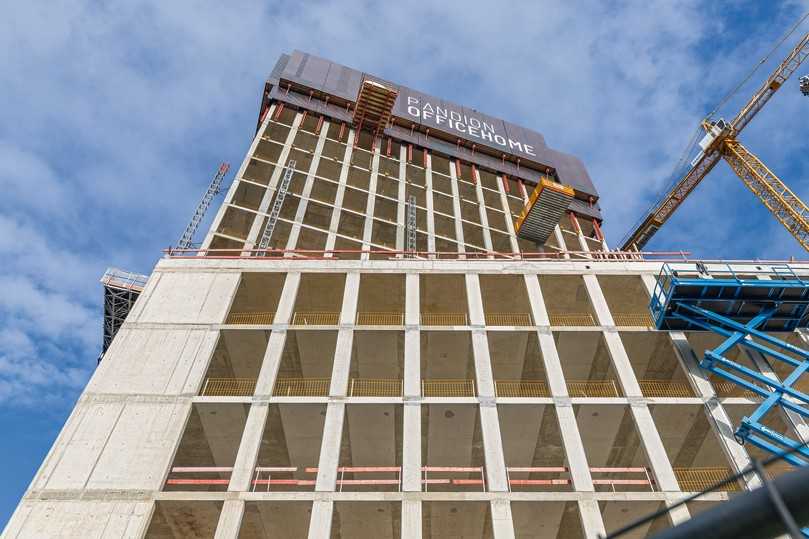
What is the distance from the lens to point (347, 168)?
1729 inches

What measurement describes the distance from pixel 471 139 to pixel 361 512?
42.0 metres

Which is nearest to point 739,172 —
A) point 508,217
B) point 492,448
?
point 508,217

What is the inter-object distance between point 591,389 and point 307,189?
2414cm

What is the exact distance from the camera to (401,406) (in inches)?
766

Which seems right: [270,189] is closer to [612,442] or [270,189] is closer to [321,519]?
[321,519]

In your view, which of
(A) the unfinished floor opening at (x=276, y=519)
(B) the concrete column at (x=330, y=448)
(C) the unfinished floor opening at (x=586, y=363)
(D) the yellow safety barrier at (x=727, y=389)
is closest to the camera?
(A) the unfinished floor opening at (x=276, y=519)

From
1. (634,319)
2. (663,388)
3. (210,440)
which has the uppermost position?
(634,319)

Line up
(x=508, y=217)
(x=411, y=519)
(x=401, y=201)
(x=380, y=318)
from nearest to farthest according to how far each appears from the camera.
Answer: (x=411, y=519), (x=380, y=318), (x=401, y=201), (x=508, y=217)

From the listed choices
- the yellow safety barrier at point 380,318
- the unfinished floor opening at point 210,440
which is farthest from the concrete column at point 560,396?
the unfinished floor opening at point 210,440

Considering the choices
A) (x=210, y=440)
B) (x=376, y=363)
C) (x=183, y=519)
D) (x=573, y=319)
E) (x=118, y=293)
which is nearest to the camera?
(x=183, y=519)

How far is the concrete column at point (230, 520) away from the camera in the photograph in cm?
1555

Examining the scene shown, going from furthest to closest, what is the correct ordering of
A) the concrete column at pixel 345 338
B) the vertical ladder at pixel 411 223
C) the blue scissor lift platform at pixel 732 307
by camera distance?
the vertical ladder at pixel 411 223
the blue scissor lift platform at pixel 732 307
the concrete column at pixel 345 338

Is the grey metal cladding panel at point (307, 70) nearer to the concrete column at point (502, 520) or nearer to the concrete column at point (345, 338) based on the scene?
the concrete column at point (345, 338)

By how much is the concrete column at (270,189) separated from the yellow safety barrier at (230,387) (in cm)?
1205
